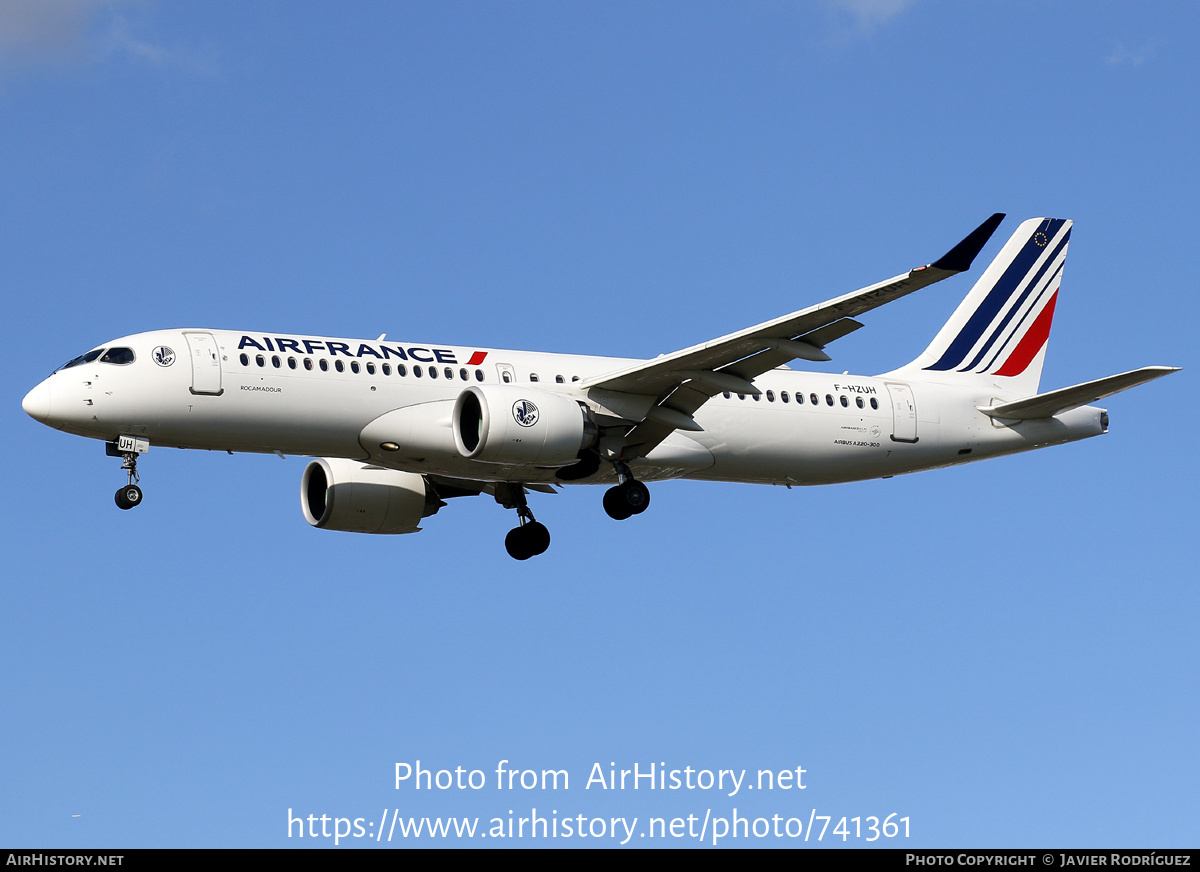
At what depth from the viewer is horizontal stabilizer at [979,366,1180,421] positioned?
32250mm

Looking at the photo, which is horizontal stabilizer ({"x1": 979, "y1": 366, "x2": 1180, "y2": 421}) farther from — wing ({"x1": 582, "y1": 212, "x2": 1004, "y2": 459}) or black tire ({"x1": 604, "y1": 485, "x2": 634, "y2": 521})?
black tire ({"x1": 604, "y1": 485, "x2": 634, "y2": 521})

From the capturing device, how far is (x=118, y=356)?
31.9 meters

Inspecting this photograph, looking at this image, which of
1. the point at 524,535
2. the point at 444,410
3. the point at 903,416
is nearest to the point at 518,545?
the point at 524,535

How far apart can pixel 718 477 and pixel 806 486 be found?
7.99 ft

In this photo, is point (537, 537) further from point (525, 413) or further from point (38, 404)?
point (38, 404)

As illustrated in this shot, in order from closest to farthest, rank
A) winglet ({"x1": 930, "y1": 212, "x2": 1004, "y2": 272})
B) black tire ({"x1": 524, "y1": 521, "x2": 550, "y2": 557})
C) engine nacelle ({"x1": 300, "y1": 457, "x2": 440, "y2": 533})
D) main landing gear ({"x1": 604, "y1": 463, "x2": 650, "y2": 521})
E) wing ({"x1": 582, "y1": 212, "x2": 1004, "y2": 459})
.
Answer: winglet ({"x1": 930, "y1": 212, "x2": 1004, "y2": 272})
wing ({"x1": 582, "y1": 212, "x2": 1004, "y2": 459})
main landing gear ({"x1": 604, "y1": 463, "x2": 650, "y2": 521})
engine nacelle ({"x1": 300, "y1": 457, "x2": 440, "y2": 533})
black tire ({"x1": 524, "y1": 521, "x2": 550, "y2": 557})

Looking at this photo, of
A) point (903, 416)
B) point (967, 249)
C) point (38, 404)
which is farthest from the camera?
point (903, 416)

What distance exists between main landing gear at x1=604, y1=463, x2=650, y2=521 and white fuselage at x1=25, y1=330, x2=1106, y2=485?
427mm

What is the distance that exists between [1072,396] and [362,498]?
16.8 m

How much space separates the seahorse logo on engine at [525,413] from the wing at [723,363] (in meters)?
1.95

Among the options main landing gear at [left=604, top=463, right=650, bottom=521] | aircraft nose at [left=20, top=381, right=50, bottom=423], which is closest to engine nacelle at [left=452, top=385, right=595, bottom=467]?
main landing gear at [left=604, top=463, right=650, bottom=521]

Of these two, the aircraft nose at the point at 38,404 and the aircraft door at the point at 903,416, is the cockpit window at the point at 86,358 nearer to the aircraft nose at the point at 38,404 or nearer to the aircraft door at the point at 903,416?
the aircraft nose at the point at 38,404
